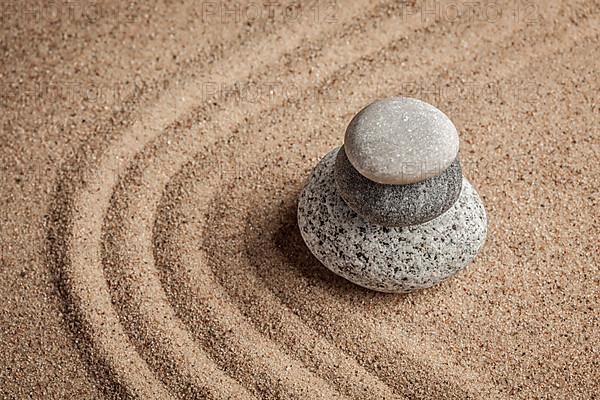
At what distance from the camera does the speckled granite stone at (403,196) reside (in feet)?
5.19

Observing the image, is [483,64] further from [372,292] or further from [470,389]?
[470,389]

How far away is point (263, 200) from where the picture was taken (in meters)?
1.94

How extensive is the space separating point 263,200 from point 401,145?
536 millimetres

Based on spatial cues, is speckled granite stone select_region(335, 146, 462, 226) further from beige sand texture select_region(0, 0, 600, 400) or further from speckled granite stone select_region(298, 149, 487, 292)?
beige sand texture select_region(0, 0, 600, 400)

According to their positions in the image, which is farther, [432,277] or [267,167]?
[267,167]

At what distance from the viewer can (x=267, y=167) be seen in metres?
1.99

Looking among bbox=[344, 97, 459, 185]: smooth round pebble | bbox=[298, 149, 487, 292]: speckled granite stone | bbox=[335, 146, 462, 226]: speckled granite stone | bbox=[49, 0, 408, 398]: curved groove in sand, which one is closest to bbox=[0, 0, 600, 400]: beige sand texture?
bbox=[49, 0, 408, 398]: curved groove in sand

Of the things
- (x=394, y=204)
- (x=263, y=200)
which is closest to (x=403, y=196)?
(x=394, y=204)

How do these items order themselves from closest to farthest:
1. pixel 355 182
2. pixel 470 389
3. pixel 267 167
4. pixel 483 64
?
pixel 355 182 → pixel 470 389 → pixel 267 167 → pixel 483 64

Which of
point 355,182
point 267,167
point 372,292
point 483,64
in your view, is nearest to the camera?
point 355,182

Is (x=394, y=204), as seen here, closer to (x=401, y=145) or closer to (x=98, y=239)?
(x=401, y=145)

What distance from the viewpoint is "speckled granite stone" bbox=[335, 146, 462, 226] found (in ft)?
5.19

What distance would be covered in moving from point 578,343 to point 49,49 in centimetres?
157

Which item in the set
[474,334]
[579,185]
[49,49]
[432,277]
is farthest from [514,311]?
[49,49]
